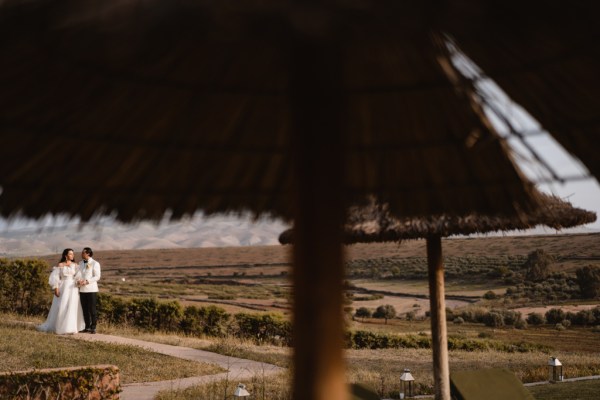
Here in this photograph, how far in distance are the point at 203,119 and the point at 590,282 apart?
3635cm

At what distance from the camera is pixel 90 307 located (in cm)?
1194

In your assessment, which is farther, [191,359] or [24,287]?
[24,287]

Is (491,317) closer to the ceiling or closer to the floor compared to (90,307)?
closer to the floor

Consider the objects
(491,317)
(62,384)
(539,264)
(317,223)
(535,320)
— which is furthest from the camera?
(539,264)

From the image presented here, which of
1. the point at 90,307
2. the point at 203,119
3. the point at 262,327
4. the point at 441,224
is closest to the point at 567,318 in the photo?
the point at 262,327

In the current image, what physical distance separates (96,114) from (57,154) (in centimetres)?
28

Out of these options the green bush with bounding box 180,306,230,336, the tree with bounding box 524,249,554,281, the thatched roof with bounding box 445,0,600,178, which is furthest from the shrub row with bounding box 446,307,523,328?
the thatched roof with bounding box 445,0,600,178

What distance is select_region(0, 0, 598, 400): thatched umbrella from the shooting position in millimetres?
1284

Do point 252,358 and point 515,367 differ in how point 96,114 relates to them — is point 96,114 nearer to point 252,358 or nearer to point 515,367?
point 252,358

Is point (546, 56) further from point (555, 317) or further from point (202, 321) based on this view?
point (555, 317)

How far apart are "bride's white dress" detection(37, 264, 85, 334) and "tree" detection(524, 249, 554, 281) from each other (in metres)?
34.9

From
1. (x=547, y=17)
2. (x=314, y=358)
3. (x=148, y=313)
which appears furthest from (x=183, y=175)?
(x=148, y=313)

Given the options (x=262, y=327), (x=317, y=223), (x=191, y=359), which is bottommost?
(x=191, y=359)

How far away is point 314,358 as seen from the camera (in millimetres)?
1619
